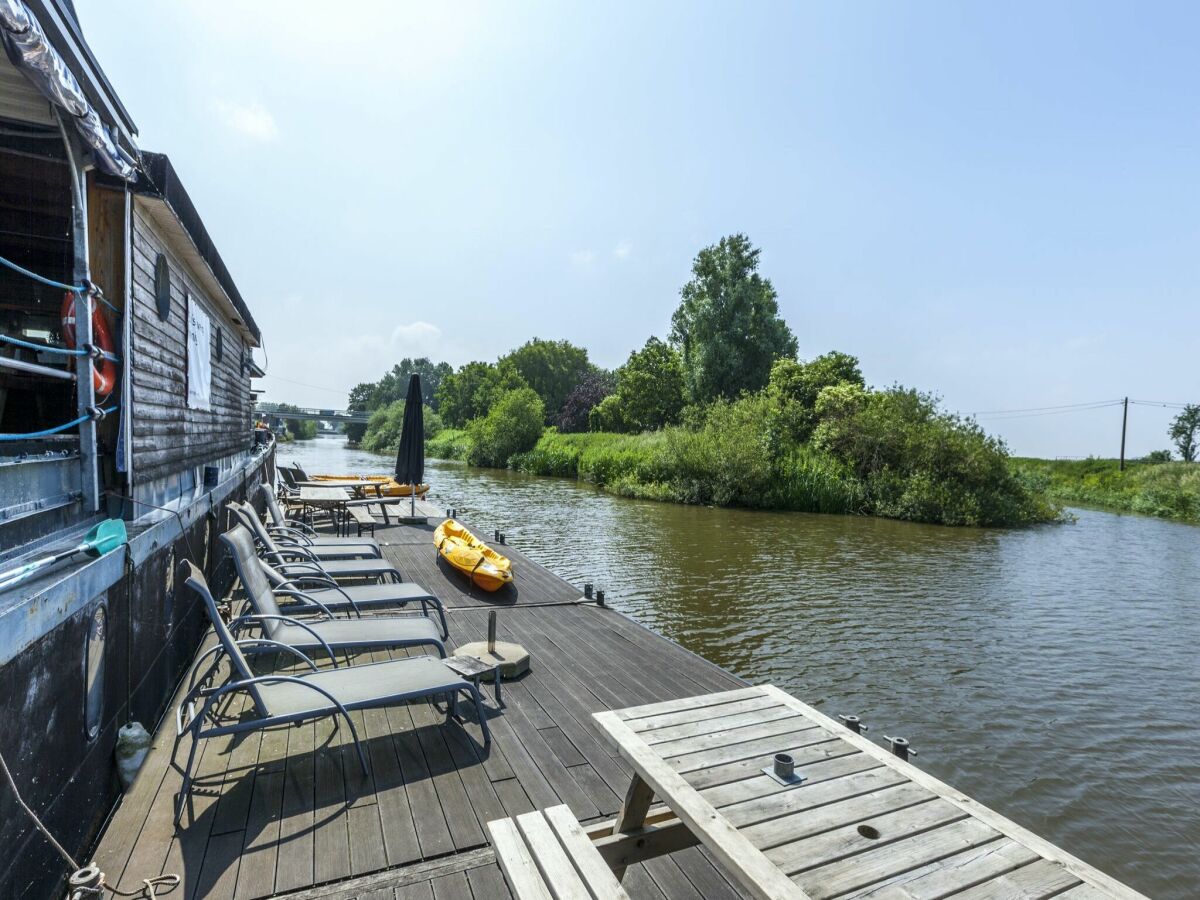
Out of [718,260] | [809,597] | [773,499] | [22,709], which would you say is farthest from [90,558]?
[718,260]

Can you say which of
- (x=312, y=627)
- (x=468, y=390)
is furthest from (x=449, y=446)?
(x=312, y=627)

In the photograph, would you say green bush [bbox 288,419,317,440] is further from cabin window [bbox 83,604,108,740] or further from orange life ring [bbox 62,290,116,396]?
cabin window [bbox 83,604,108,740]

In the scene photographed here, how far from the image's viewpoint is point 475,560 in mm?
7168

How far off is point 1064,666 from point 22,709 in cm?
975

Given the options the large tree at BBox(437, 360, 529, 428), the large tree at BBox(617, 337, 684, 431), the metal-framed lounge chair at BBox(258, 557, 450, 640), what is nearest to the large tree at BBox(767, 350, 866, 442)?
the large tree at BBox(617, 337, 684, 431)

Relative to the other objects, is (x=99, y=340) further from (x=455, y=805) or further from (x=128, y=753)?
(x=455, y=805)

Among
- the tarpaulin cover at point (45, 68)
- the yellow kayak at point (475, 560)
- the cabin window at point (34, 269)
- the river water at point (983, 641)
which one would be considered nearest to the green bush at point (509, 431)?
the river water at point (983, 641)

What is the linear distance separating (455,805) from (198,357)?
5.71 metres

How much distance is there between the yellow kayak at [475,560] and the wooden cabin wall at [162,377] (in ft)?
9.21

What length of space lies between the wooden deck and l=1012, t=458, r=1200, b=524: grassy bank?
24.3 meters

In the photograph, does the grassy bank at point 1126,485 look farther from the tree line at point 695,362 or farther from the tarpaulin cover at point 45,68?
the tarpaulin cover at point 45,68

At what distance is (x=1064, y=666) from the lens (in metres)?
7.87

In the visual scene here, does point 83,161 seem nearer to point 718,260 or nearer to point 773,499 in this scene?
point 773,499

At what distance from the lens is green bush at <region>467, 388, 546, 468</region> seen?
3938cm
